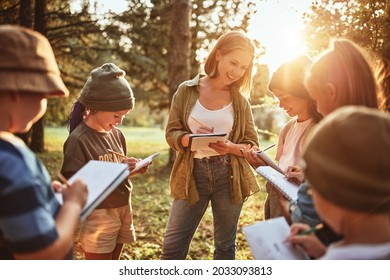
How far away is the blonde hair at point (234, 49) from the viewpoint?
2.78 meters

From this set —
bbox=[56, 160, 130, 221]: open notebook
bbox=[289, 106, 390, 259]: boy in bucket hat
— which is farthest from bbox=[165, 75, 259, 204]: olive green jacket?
bbox=[289, 106, 390, 259]: boy in bucket hat

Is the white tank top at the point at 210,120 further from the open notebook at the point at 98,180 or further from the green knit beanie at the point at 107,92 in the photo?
the open notebook at the point at 98,180

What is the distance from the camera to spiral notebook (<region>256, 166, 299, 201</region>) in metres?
1.96

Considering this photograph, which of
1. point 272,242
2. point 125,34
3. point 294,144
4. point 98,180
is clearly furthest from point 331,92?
point 125,34

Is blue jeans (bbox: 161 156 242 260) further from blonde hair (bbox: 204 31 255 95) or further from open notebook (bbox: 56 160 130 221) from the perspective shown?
open notebook (bbox: 56 160 130 221)

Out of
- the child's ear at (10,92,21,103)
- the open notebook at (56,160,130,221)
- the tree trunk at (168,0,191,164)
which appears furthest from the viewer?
the tree trunk at (168,0,191,164)

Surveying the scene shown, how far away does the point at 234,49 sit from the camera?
277 centimetres

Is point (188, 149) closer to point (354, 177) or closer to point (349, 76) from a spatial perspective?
point (349, 76)

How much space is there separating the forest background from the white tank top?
3.18ft

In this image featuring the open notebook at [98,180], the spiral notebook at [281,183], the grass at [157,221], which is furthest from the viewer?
the grass at [157,221]

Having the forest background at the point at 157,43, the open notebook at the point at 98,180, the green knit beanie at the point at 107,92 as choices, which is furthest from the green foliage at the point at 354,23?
the open notebook at the point at 98,180

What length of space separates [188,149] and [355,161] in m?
1.65

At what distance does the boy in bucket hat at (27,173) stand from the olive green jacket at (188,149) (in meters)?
1.26
